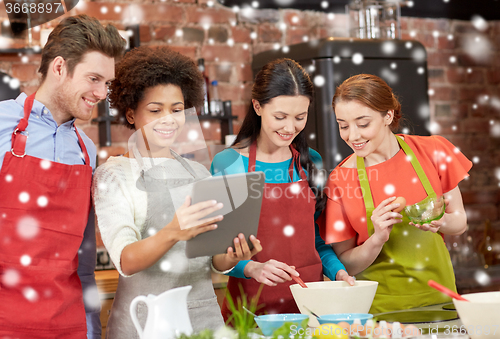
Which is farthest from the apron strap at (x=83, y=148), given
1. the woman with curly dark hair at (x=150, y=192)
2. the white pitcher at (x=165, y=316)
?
the white pitcher at (x=165, y=316)

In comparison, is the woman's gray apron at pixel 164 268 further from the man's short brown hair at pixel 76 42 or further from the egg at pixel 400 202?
the egg at pixel 400 202

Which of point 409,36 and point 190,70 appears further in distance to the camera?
point 409,36

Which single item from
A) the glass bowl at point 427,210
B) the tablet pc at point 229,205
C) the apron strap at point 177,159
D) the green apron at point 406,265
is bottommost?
the green apron at point 406,265

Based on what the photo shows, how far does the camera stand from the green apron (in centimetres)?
135

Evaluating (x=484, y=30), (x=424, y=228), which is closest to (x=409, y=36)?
(x=484, y=30)

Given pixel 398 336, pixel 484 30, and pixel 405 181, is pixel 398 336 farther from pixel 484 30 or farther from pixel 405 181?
pixel 484 30

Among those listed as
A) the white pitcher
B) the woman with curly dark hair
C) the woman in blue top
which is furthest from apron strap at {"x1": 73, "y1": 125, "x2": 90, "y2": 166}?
the white pitcher

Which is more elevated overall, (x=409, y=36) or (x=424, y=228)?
(x=409, y=36)

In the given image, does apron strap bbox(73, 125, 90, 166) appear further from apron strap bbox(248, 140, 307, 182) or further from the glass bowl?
the glass bowl

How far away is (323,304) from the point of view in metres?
0.94

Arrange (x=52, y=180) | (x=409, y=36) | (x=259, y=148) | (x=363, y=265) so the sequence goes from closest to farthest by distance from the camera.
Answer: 1. (x=52, y=180)
2. (x=363, y=265)
3. (x=259, y=148)
4. (x=409, y=36)

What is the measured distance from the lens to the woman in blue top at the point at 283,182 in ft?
4.58

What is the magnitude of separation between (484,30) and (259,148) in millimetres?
1939

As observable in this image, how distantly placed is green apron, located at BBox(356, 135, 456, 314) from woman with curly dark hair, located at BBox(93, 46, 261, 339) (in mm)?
446
